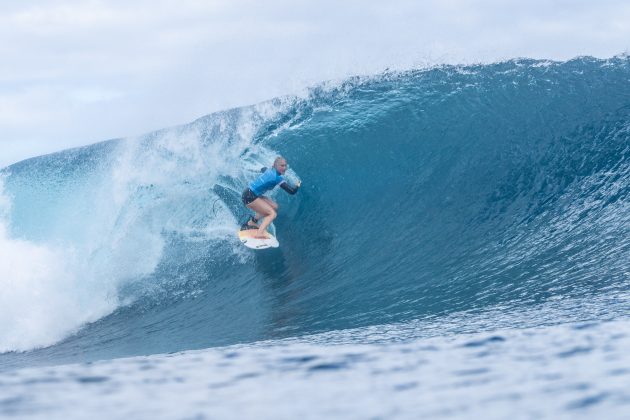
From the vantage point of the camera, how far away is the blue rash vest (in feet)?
33.4

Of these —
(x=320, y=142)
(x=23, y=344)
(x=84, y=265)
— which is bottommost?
(x=23, y=344)

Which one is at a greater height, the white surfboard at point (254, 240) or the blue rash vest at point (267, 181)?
the blue rash vest at point (267, 181)

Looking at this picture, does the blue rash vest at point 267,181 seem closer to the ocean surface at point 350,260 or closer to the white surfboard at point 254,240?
the white surfboard at point 254,240

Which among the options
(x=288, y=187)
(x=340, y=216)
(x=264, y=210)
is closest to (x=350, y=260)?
(x=288, y=187)

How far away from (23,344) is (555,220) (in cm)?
713

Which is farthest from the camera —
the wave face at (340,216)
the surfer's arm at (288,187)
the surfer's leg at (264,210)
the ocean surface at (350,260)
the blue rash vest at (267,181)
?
the surfer's leg at (264,210)

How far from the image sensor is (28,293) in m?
10.1

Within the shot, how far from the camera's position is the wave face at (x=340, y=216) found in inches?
331

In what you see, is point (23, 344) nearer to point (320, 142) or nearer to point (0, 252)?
point (0, 252)

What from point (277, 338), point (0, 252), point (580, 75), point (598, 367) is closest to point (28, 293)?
point (0, 252)

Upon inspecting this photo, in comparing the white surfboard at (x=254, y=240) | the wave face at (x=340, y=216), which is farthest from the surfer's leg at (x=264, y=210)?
the wave face at (x=340, y=216)

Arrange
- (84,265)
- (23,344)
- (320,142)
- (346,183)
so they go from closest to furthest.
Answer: (23,344) → (84,265) → (346,183) → (320,142)

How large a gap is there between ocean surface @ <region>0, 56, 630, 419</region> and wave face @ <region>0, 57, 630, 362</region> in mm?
41

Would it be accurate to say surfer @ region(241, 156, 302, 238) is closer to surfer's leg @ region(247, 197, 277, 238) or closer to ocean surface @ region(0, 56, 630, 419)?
surfer's leg @ region(247, 197, 277, 238)
